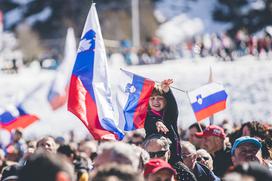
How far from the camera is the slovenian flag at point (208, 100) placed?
1060 centimetres

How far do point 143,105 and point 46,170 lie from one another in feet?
13.3

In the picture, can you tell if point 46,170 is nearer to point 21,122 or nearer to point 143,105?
point 143,105

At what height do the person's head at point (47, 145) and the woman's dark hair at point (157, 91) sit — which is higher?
the woman's dark hair at point (157, 91)

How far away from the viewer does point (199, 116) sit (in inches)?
413

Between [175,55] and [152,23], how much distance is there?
1151 inches

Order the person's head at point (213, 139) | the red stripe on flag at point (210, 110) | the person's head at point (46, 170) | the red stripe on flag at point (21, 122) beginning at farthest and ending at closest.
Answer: the red stripe on flag at point (21, 122) → the red stripe on flag at point (210, 110) → the person's head at point (213, 139) → the person's head at point (46, 170)

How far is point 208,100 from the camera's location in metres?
10.7

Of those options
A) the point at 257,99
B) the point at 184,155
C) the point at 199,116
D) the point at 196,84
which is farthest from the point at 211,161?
the point at 196,84

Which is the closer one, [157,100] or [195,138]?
[157,100]

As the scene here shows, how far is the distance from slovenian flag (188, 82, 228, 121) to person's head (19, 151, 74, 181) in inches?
223

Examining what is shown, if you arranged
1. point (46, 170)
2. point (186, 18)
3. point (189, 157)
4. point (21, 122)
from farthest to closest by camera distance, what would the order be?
point (186, 18) → point (21, 122) → point (189, 157) → point (46, 170)

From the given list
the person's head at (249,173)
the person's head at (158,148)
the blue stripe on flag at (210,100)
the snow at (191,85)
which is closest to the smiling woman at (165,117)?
the person's head at (158,148)

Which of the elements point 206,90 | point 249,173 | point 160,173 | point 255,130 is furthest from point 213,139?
point 249,173

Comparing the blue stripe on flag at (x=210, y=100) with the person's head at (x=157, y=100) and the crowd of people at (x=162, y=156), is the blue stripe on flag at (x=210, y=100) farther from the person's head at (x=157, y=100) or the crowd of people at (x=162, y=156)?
the person's head at (x=157, y=100)
